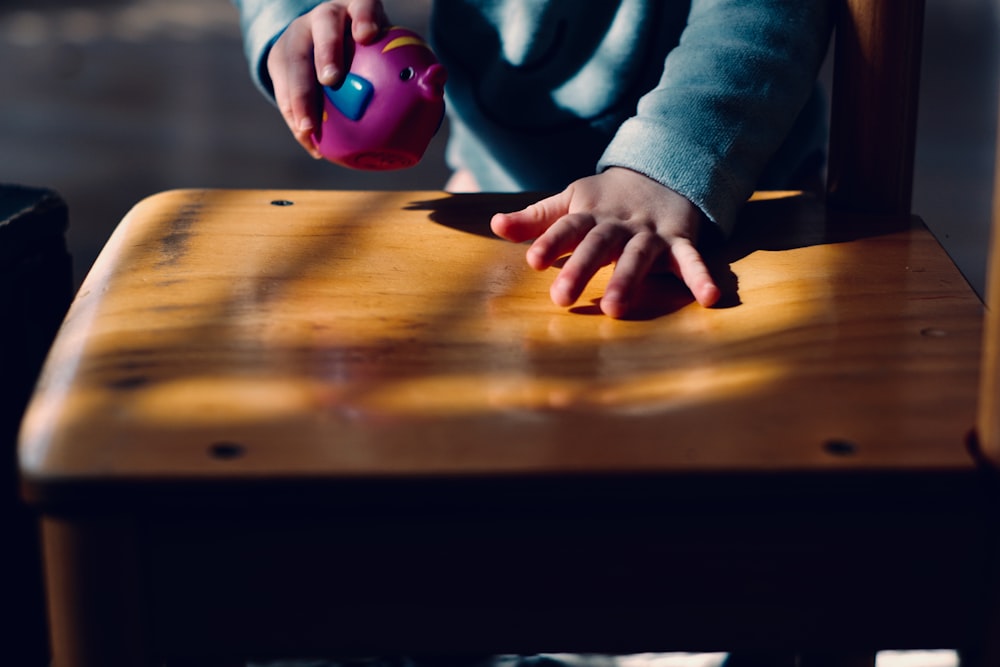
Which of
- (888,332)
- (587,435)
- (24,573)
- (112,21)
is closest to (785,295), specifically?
(888,332)

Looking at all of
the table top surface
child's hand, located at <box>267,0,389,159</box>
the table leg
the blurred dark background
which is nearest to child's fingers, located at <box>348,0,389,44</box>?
child's hand, located at <box>267,0,389,159</box>

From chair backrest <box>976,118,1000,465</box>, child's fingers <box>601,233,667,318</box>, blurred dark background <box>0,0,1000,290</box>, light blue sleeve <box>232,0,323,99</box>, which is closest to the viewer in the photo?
chair backrest <box>976,118,1000,465</box>

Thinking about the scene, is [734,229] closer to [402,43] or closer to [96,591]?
[402,43]

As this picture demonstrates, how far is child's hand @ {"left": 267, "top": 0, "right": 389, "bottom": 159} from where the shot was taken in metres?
0.62

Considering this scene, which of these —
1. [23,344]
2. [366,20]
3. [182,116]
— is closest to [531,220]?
[366,20]

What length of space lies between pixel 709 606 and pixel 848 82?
0.37 metres

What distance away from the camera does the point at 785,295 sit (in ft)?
1.64

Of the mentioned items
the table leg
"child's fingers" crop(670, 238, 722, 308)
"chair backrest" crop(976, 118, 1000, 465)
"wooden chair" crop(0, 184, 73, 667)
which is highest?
"chair backrest" crop(976, 118, 1000, 465)

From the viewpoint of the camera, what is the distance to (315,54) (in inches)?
24.7

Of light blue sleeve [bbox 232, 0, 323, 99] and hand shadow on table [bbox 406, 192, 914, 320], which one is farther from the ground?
light blue sleeve [bbox 232, 0, 323, 99]

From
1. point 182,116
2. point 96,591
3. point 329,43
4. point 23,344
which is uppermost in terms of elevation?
point 329,43

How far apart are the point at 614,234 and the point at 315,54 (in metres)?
0.21

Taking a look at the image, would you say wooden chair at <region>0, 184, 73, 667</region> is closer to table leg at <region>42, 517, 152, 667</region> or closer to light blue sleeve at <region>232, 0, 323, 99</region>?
light blue sleeve at <region>232, 0, 323, 99</region>

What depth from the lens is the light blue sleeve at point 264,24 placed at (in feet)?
2.26
